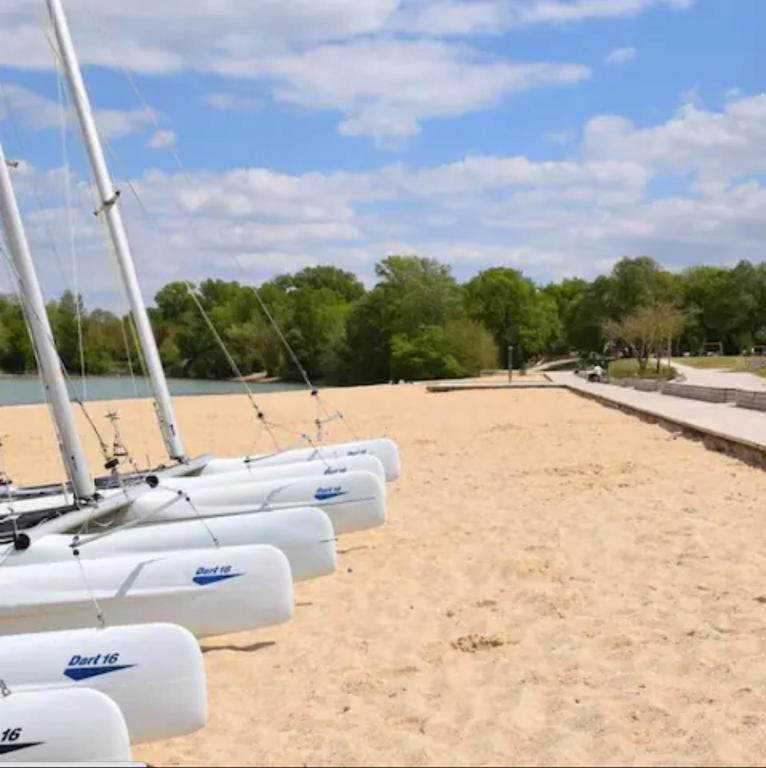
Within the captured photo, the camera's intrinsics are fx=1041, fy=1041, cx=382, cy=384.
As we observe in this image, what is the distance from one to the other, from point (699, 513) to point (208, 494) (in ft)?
14.8

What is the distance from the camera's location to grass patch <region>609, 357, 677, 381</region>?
45.1m

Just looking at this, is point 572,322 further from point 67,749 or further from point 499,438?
point 67,749

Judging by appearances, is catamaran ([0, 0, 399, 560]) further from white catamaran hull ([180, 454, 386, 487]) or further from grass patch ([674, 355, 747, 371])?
grass patch ([674, 355, 747, 371])

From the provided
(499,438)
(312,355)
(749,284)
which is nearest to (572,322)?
(749,284)

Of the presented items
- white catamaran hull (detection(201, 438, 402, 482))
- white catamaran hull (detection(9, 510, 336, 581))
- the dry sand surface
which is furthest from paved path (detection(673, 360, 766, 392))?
white catamaran hull (detection(9, 510, 336, 581))

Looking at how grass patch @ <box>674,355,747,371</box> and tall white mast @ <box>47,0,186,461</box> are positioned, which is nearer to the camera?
tall white mast @ <box>47,0,186,461</box>

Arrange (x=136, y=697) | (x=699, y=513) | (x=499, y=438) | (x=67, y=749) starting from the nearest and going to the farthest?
(x=67, y=749)
(x=136, y=697)
(x=699, y=513)
(x=499, y=438)

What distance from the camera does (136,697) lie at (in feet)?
14.2

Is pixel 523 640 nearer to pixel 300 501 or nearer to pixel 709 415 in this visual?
pixel 300 501

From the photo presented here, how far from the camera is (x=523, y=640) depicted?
589 cm

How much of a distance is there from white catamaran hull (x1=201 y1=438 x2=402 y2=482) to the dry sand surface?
1.60ft

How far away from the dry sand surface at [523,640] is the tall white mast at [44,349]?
2.12m

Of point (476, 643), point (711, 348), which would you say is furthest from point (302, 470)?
point (711, 348)

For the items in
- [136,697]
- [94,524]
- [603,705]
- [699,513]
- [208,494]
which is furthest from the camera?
[699,513]
